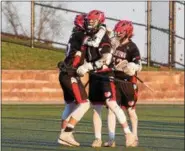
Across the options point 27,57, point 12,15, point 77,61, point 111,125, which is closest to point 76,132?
point 111,125

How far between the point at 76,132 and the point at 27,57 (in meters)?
14.5

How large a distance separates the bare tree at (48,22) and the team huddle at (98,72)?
16774 mm

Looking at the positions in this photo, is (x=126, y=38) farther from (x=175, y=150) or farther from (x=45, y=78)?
(x=45, y=78)

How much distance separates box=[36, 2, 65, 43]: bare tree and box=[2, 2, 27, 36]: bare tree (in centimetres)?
64

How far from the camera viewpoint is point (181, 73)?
86.6 ft

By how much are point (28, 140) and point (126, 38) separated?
2.08 m

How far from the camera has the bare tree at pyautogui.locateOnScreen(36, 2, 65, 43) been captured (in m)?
28.6

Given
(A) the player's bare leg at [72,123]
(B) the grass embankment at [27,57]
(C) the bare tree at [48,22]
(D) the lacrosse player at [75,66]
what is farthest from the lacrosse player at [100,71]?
(C) the bare tree at [48,22]

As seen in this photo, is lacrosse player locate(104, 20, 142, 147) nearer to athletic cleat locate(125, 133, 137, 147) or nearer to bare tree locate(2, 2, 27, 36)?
athletic cleat locate(125, 133, 137, 147)

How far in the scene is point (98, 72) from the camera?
11.4 meters

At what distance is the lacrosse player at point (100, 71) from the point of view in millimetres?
11289

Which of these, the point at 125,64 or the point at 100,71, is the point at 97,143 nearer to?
the point at 100,71

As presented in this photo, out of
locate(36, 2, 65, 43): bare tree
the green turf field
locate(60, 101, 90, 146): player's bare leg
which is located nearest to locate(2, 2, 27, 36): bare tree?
locate(36, 2, 65, 43): bare tree

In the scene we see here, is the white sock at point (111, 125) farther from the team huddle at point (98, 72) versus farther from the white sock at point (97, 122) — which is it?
the white sock at point (97, 122)
